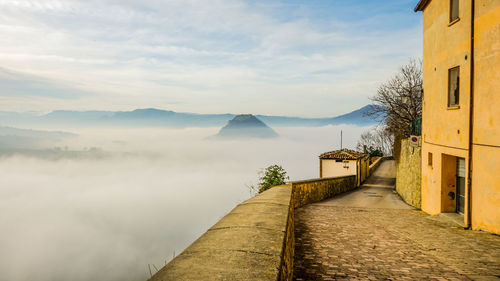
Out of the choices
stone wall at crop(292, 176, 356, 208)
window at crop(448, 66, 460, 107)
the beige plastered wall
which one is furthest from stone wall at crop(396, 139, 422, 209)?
the beige plastered wall

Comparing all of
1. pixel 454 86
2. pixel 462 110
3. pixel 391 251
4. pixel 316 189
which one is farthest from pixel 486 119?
pixel 316 189

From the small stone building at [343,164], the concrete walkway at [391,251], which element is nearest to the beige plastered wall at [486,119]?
the concrete walkway at [391,251]

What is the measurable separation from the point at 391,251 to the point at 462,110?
5416 mm

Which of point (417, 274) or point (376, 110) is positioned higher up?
point (376, 110)

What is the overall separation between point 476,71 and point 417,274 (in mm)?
6187

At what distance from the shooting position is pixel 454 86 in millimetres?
9680

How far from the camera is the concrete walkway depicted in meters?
4.47

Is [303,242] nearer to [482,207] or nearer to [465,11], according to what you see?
[482,207]

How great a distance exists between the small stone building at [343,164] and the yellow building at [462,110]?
55.8 ft

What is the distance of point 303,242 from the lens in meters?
6.20

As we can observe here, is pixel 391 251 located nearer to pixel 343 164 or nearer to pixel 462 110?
pixel 462 110

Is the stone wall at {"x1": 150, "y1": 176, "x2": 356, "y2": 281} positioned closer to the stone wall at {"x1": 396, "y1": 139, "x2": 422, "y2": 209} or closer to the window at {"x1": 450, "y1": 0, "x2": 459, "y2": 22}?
the window at {"x1": 450, "y1": 0, "x2": 459, "y2": 22}

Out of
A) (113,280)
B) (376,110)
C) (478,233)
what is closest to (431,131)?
(478,233)

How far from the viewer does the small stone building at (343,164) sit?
29.3 meters
